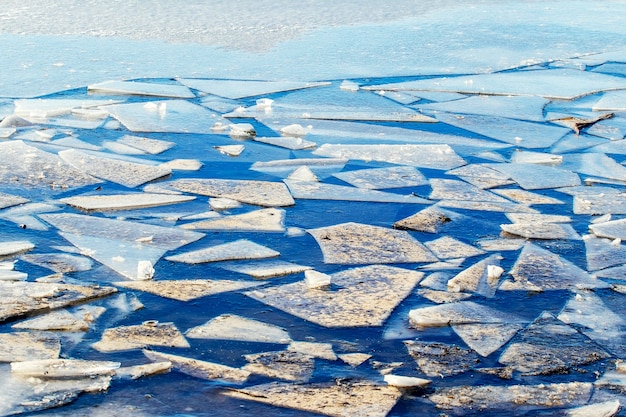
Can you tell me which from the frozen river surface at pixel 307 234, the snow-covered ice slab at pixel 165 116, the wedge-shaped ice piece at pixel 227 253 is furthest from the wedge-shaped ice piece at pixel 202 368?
the snow-covered ice slab at pixel 165 116

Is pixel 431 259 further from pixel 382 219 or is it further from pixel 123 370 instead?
pixel 123 370

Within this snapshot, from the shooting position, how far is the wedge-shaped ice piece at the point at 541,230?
329 cm

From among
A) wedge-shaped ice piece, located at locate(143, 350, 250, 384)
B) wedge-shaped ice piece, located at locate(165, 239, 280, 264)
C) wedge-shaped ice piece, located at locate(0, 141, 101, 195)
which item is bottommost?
wedge-shaped ice piece, located at locate(143, 350, 250, 384)

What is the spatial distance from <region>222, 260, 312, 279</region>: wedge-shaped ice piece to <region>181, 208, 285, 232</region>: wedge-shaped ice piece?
340 mm

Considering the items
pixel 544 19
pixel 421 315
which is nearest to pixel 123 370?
pixel 421 315

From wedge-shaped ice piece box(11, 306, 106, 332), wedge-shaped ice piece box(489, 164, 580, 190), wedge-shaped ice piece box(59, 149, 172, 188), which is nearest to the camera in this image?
wedge-shaped ice piece box(11, 306, 106, 332)

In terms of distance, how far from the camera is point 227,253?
9.85 feet

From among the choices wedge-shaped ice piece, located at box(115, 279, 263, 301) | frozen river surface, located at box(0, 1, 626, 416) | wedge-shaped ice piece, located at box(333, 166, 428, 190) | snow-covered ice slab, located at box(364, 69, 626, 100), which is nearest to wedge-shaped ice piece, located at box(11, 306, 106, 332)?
frozen river surface, located at box(0, 1, 626, 416)

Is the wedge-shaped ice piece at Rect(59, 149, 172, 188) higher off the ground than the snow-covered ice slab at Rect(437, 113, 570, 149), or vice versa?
the snow-covered ice slab at Rect(437, 113, 570, 149)

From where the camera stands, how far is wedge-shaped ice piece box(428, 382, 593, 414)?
2074 millimetres

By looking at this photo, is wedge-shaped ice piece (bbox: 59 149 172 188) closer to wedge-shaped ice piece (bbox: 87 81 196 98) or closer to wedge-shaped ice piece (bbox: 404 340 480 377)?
wedge-shaped ice piece (bbox: 87 81 196 98)

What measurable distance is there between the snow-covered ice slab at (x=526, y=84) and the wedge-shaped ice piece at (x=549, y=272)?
9.35ft

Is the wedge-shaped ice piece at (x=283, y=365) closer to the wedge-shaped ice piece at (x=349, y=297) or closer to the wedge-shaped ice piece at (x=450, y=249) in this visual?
the wedge-shaped ice piece at (x=349, y=297)

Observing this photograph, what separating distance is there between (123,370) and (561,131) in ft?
11.1
